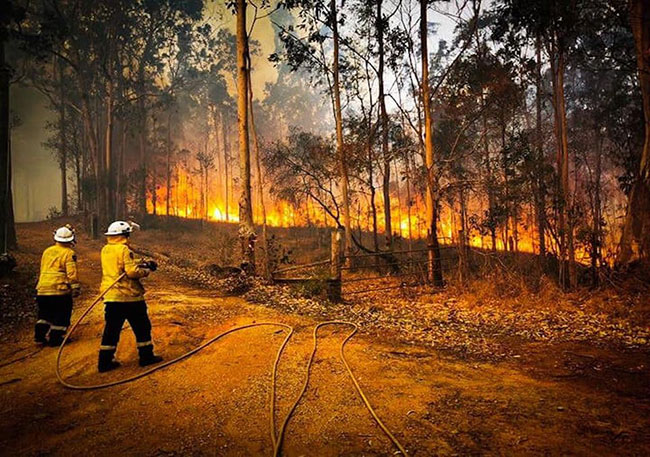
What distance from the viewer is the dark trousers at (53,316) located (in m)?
5.67

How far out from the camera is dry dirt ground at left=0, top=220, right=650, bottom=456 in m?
3.12

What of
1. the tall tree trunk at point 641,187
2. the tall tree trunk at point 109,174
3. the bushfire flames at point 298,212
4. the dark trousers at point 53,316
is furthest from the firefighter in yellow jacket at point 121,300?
the bushfire flames at point 298,212

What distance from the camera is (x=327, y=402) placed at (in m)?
3.89

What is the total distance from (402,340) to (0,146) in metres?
13.3

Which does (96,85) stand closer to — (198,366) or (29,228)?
(29,228)

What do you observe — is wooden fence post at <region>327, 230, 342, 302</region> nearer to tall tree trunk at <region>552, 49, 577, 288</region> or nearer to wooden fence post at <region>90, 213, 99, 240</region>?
A: tall tree trunk at <region>552, 49, 577, 288</region>

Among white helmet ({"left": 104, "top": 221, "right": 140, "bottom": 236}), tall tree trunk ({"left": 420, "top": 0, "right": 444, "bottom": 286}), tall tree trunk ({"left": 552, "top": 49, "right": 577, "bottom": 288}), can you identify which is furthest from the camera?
tall tree trunk ({"left": 420, "top": 0, "right": 444, "bottom": 286})

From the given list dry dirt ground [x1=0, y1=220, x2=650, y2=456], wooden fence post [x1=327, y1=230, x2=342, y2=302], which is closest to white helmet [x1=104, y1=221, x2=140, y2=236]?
dry dirt ground [x1=0, y1=220, x2=650, y2=456]

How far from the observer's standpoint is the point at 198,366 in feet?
16.1

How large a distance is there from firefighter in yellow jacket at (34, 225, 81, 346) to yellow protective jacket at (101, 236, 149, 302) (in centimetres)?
117

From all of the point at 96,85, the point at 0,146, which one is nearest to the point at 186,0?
the point at 96,85

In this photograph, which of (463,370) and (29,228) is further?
(29,228)

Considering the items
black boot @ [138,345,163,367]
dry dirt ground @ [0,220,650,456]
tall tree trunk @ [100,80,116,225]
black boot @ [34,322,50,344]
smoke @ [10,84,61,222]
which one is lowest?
dry dirt ground @ [0,220,650,456]

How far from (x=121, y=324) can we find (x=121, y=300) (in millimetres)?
347
